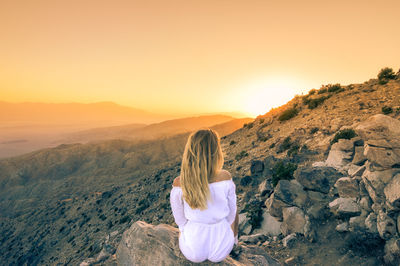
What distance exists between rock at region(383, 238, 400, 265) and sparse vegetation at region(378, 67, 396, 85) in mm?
19344

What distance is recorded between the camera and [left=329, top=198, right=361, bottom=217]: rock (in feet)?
20.5

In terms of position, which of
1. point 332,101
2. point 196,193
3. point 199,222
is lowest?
point 199,222

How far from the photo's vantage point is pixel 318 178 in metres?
7.64

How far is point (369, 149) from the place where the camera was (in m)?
6.07

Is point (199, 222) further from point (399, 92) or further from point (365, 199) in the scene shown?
point (399, 92)

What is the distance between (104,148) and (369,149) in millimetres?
103508

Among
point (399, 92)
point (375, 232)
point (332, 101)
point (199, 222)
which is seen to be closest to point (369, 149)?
point (375, 232)

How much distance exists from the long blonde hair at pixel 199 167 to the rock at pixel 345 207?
614 centimetres

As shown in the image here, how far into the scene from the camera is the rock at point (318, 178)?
7.54m

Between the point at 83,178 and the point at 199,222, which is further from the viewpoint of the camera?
the point at 83,178

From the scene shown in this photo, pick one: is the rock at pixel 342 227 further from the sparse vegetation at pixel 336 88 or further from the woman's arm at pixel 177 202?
the sparse vegetation at pixel 336 88

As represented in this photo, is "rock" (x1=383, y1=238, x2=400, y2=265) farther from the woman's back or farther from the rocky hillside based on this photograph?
the woman's back

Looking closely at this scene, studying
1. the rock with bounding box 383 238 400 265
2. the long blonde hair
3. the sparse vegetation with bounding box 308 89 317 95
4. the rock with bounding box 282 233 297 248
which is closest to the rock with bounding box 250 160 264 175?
the rock with bounding box 282 233 297 248

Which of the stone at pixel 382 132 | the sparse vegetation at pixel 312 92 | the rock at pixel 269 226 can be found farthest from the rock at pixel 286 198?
the sparse vegetation at pixel 312 92
